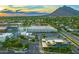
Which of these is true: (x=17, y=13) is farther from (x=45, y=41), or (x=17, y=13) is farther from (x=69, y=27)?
(x=69, y=27)

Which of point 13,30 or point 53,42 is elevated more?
point 13,30

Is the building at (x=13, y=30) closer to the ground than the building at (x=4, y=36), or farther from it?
farther from it

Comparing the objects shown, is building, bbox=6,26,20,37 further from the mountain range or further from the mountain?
the mountain

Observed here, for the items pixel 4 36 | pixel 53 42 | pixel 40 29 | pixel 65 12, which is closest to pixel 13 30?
pixel 4 36

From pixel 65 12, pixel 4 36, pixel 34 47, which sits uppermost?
pixel 65 12

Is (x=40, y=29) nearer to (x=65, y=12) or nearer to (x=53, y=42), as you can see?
(x=53, y=42)

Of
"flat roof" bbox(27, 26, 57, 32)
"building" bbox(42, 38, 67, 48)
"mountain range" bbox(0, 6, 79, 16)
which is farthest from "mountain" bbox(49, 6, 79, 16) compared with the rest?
"building" bbox(42, 38, 67, 48)

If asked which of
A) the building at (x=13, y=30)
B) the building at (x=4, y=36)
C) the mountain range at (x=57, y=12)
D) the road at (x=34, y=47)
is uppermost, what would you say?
the mountain range at (x=57, y=12)

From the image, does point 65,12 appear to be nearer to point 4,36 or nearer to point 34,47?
point 34,47

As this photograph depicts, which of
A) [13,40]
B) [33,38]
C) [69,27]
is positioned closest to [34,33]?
[33,38]

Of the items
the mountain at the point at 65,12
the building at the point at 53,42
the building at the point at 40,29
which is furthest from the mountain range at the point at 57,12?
the building at the point at 53,42

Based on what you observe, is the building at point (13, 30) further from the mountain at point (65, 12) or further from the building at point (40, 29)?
the mountain at point (65, 12)
